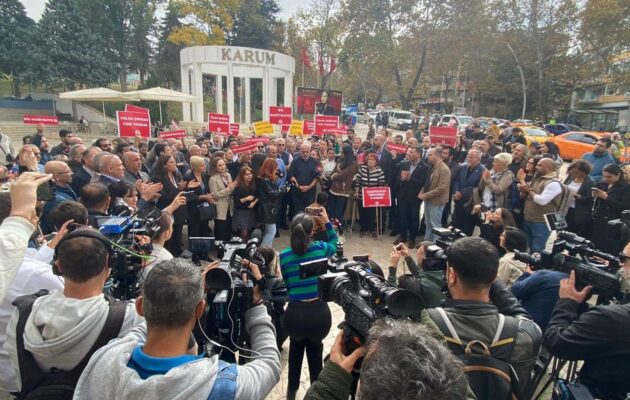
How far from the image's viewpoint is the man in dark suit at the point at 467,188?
22.5 feet

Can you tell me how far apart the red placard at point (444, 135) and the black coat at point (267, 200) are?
15.9 feet

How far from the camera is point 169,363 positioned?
4.61 feet

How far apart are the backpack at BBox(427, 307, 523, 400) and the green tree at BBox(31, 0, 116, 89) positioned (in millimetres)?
40136

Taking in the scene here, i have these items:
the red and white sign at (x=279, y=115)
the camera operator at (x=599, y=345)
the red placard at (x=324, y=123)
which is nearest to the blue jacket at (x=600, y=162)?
the red placard at (x=324, y=123)

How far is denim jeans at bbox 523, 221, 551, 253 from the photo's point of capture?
5828mm

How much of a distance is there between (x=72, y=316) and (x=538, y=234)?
614cm

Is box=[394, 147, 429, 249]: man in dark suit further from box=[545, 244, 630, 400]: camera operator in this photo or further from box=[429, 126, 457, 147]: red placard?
box=[545, 244, 630, 400]: camera operator

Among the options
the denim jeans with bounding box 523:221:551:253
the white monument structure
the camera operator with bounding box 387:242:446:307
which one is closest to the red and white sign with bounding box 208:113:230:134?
the denim jeans with bounding box 523:221:551:253

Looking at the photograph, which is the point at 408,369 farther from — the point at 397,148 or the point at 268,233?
the point at 397,148

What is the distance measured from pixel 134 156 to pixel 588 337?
5.76 m

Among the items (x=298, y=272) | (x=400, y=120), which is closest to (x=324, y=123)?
(x=298, y=272)

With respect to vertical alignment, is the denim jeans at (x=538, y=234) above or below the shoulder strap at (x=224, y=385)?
below

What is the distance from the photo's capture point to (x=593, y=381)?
217cm

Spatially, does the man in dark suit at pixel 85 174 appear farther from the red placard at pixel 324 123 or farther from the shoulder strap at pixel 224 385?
the red placard at pixel 324 123
